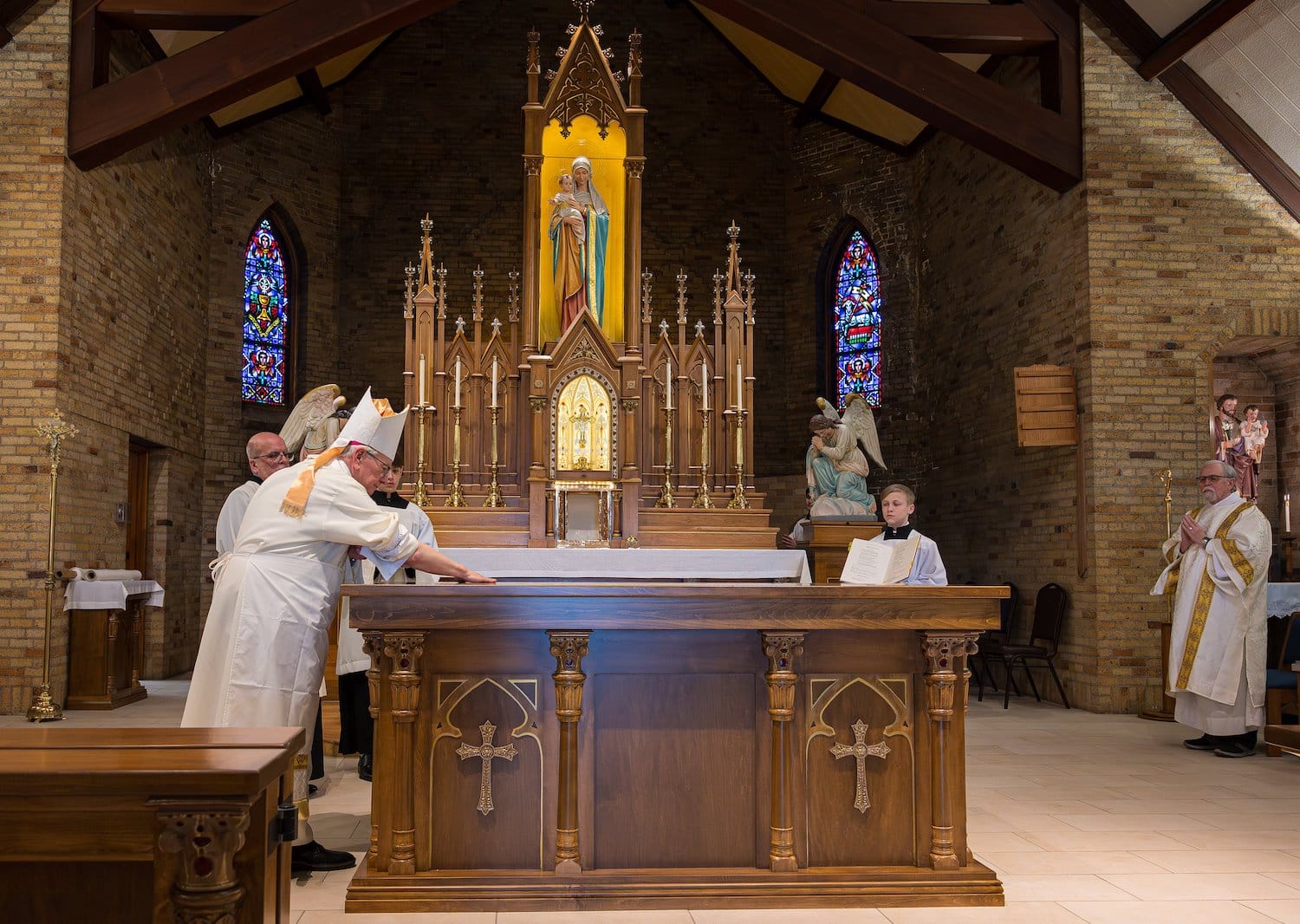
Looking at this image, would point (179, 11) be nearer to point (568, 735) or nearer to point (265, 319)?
point (265, 319)

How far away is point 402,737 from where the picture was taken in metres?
3.98

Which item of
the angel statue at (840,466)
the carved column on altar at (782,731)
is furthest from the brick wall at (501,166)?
the carved column on altar at (782,731)

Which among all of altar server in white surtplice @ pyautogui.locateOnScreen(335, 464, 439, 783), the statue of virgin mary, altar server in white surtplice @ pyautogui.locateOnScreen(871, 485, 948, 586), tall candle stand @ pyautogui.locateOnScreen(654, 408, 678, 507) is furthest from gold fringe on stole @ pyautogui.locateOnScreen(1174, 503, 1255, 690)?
the statue of virgin mary

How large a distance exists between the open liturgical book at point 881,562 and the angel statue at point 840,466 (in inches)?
270

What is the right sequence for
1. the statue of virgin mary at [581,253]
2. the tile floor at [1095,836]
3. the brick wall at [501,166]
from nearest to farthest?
the tile floor at [1095,836] < the statue of virgin mary at [581,253] < the brick wall at [501,166]

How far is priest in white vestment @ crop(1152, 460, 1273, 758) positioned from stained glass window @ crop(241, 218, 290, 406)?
11.1 m

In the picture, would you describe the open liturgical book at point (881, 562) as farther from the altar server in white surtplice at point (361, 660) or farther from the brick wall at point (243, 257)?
the brick wall at point (243, 257)

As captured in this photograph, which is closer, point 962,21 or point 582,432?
point 582,432

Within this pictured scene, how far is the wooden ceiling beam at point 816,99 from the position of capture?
13.9 meters

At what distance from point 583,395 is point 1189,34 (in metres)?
5.73

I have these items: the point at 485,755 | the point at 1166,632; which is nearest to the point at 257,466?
the point at 485,755

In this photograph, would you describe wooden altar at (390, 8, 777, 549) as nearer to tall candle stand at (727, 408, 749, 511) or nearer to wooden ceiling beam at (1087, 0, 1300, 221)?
tall candle stand at (727, 408, 749, 511)

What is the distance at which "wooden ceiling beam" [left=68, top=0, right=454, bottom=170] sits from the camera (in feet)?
30.0

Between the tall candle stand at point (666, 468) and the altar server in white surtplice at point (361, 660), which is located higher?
the tall candle stand at point (666, 468)
